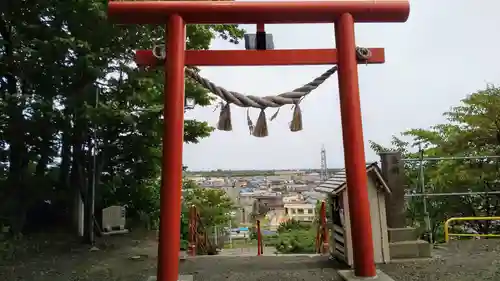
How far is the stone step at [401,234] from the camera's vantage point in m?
6.68

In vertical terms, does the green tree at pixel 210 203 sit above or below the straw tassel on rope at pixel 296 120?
below

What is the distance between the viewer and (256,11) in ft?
15.4

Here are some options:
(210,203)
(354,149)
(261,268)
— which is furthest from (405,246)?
(210,203)

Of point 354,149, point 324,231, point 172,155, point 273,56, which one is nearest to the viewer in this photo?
point 172,155

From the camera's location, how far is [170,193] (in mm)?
4301

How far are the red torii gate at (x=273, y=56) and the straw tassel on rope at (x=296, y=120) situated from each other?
564 millimetres

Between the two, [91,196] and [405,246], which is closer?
[405,246]

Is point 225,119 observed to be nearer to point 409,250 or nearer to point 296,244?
point 409,250

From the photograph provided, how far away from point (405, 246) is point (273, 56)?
4312 millimetres

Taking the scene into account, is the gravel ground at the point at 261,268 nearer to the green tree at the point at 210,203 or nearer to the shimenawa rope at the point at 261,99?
the shimenawa rope at the point at 261,99

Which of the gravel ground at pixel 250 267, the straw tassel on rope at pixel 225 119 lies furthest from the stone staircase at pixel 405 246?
the straw tassel on rope at pixel 225 119

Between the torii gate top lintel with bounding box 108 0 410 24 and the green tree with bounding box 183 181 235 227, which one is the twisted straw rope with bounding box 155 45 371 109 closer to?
the torii gate top lintel with bounding box 108 0 410 24

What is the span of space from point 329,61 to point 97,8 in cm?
670

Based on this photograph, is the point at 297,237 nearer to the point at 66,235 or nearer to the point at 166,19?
the point at 66,235
